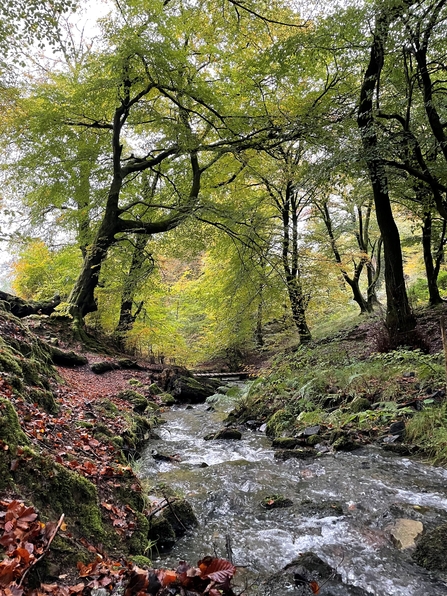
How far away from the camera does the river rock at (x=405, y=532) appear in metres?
3.04

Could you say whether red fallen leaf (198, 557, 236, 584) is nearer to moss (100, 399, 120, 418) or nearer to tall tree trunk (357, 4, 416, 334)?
moss (100, 399, 120, 418)

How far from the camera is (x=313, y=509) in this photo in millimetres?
3758

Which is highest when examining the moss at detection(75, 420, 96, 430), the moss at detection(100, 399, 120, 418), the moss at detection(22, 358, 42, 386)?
the moss at detection(22, 358, 42, 386)

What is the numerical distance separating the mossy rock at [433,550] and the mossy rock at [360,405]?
338 centimetres

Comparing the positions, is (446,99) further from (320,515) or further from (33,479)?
(33,479)

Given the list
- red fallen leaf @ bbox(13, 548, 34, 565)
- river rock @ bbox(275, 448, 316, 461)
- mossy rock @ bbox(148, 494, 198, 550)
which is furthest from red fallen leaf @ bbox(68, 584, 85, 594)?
river rock @ bbox(275, 448, 316, 461)

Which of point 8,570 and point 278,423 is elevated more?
point 8,570

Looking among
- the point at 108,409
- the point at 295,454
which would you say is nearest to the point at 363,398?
the point at 295,454

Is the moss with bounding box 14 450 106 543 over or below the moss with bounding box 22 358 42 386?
below

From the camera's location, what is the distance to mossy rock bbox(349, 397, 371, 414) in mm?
6348

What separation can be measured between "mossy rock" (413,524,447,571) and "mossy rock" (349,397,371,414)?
3.38 metres

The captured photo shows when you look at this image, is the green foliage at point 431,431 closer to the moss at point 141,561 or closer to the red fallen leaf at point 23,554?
the moss at point 141,561

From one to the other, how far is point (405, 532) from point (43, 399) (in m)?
4.20

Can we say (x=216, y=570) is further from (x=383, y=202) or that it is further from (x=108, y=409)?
(x=383, y=202)
